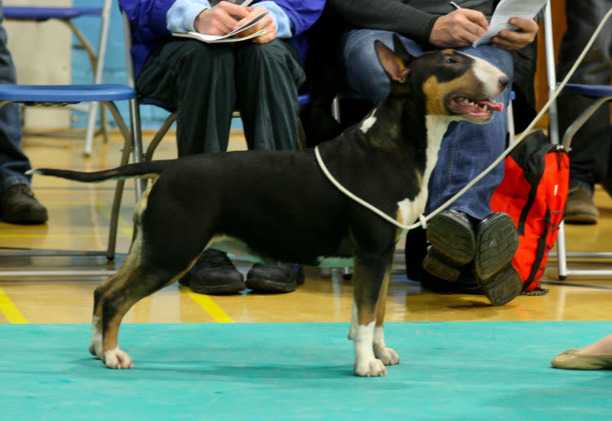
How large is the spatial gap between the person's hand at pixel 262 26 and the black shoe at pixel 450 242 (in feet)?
2.55

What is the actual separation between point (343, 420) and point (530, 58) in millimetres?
2179

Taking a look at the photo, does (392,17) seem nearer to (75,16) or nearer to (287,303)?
(287,303)

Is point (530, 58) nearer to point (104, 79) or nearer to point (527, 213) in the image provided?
point (527, 213)

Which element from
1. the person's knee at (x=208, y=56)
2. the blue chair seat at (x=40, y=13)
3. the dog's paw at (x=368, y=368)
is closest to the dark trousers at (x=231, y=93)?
the person's knee at (x=208, y=56)

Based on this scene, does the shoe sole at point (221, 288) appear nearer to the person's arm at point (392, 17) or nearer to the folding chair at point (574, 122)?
the person's arm at point (392, 17)

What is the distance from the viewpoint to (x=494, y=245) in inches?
150

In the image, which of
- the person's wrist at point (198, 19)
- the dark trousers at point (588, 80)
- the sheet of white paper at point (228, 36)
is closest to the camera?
the sheet of white paper at point (228, 36)

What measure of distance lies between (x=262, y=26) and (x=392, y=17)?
1.44ft

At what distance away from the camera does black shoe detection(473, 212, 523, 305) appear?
3814 mm

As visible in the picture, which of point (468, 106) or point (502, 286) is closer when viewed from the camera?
point (468, 106)

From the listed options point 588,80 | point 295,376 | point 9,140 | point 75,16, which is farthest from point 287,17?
point 75,16

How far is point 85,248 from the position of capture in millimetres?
4891

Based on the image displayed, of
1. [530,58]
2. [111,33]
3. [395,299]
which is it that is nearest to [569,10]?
[530,58]

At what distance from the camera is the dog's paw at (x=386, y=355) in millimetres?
3133
